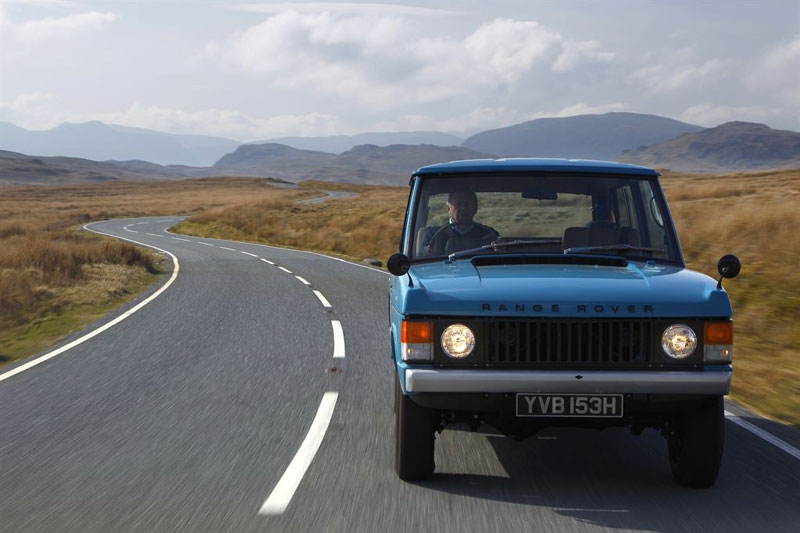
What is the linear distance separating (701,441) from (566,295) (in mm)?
1128

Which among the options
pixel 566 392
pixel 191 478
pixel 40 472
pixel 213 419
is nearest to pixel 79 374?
pixel 213 419

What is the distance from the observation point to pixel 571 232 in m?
5.66

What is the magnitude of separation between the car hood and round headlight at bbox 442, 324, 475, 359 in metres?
0.09

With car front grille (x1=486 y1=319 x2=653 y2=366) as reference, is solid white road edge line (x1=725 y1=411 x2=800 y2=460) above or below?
below

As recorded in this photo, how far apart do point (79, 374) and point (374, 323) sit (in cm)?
450

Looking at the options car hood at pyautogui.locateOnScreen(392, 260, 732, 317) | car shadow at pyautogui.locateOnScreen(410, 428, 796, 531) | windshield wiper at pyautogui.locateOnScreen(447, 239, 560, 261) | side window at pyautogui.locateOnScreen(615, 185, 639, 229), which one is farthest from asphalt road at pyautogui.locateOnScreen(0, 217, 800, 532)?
side window at pyautogui.locateOnScreen(615, 185, 639, 229)

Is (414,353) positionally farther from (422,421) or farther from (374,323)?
(374,323)

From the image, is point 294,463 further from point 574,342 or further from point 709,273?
point 709,273

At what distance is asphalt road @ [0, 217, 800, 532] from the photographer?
13.9 feet

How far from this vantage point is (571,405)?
4387mm

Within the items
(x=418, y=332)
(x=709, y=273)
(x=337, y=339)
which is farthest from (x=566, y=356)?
(x=709, y=273)

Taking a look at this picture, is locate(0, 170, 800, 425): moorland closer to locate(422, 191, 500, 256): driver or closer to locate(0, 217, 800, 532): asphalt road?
locate(0, 217, 800, 532): asphalt road

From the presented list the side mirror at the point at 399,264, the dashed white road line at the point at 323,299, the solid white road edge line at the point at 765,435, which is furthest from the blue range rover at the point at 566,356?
the dashed white road line at the point at 323,299

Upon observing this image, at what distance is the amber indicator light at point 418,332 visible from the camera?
4.43 metres
